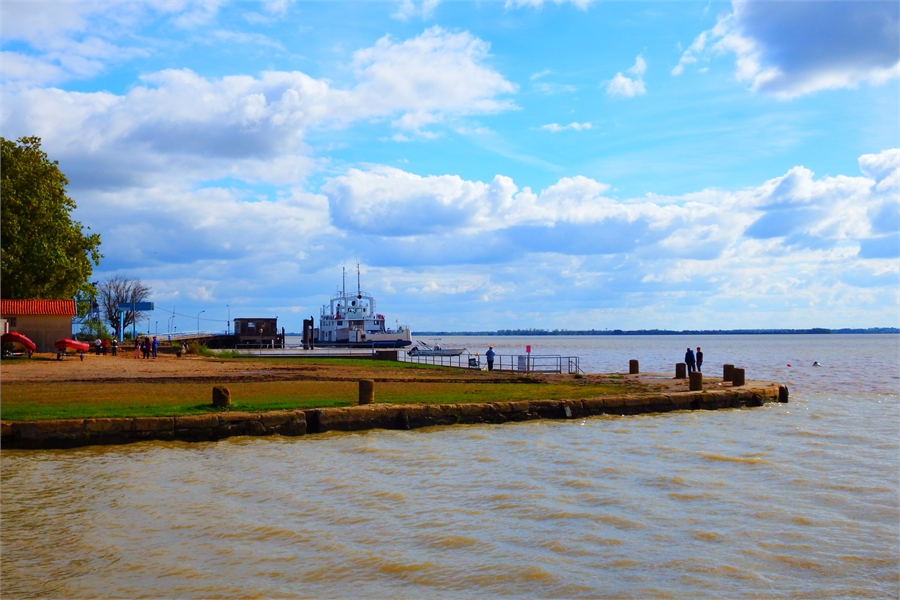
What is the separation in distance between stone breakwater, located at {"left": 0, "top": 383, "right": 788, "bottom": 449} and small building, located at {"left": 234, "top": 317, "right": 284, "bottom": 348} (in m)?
57.9

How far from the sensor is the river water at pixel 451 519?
295 inches

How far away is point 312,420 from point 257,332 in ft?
210

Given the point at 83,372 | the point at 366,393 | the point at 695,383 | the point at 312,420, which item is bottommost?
the point at 312,420

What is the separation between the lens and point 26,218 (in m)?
37.7

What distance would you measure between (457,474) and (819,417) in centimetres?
1468

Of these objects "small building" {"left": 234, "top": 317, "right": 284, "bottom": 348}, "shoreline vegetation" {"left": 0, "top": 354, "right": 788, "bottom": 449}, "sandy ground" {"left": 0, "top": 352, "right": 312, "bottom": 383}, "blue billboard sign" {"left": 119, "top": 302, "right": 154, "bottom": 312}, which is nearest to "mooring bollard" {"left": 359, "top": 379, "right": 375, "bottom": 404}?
"shoreline vegetation" {"left": 0, "top": 354, "right": 788, "bottom": 449}

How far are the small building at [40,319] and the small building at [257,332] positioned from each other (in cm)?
3807

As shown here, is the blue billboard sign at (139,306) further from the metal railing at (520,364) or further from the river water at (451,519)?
the river water at (451,519)

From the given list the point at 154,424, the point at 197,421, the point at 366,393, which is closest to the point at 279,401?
the point at 366,393

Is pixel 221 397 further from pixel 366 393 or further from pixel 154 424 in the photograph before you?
pixel 366 393

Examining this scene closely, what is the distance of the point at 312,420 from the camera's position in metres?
17.2

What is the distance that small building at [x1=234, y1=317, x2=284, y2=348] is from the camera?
77.2m

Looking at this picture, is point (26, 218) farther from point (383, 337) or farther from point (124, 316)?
point (383, 337)

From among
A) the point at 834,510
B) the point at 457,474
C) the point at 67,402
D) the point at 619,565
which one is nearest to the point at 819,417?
the point at 834,510
